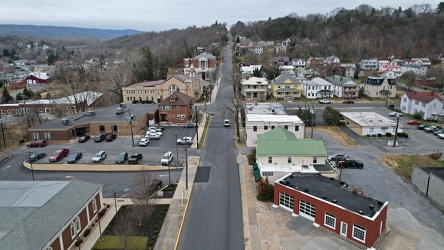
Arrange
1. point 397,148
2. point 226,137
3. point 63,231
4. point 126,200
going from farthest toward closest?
point 226,137 < point 397,148 < point 126,200 < point 63,231

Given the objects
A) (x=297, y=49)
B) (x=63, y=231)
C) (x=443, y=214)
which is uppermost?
(x=297, y=49)

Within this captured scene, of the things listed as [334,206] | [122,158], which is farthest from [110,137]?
[334,206]

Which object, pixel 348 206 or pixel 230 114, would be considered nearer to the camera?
pixel 348 206

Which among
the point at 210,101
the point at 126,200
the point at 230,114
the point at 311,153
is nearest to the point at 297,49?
the point at 210,101

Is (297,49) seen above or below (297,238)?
above

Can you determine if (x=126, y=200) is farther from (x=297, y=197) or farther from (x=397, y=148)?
(x=397, y=148)

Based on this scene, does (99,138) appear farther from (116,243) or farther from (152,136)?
(116,243)

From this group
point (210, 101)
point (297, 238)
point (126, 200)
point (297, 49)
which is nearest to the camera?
point (297, 238)
